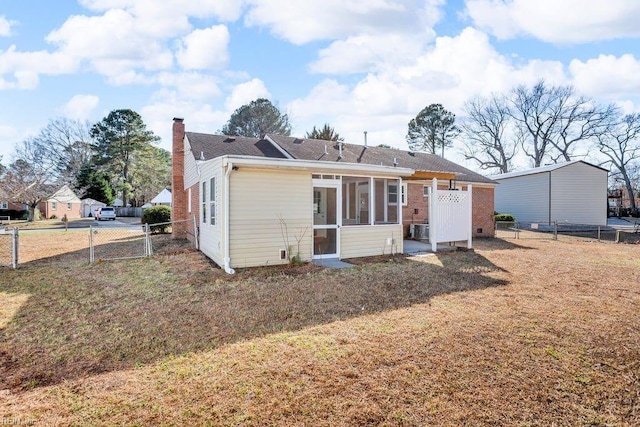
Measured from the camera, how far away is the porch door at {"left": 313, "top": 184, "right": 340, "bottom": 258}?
9844 millimetres

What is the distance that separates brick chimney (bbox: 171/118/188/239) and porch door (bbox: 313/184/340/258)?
7669mm

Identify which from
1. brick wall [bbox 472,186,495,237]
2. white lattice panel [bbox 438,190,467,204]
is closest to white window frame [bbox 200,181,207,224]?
white lattice panel [bbox 438,190,467,204]

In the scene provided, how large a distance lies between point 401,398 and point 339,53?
13.4 metres

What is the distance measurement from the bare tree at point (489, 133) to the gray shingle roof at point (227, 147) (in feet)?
99.5

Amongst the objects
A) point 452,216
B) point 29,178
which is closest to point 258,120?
point 29,178

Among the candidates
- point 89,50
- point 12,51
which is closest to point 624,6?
point 89,50

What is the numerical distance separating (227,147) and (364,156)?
6.74 metres

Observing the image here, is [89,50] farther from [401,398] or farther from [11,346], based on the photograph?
[401,398]

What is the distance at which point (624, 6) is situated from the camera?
35.6ft

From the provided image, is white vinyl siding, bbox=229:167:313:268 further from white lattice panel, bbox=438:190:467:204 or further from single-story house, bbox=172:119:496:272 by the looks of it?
white lattice panel, bbox=438:190:467:204

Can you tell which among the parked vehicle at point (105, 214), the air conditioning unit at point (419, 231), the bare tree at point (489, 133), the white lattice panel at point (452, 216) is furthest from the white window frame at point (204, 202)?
the bare tree at point (489, 133)

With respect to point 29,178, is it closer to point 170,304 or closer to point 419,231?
point 419,231

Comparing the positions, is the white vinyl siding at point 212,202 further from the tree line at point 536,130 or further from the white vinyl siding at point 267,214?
the tree line at point 536,130

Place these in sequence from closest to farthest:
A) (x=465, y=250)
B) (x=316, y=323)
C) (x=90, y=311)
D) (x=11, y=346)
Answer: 1. (x=11, y=346)
2. (x=316, y=323)
3. (x=90, y=311)
4. (x=465, y=250)
